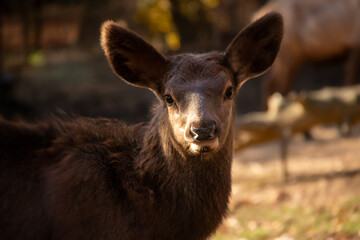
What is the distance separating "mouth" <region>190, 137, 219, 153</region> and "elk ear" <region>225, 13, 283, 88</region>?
869 mm

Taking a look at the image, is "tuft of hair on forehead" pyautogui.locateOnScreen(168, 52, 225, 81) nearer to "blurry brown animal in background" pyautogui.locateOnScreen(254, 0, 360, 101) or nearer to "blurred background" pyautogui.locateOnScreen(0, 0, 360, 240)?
"blurred background" pyautogui.locateOnScreen(0, 0, 360, 240)

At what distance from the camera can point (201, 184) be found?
373 centimetres

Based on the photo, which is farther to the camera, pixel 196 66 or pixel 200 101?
pixel 196 66

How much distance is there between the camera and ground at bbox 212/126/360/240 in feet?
20.0

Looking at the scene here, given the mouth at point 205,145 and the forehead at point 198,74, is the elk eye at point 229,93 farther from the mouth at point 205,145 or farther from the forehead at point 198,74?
the mouth at point 205,145

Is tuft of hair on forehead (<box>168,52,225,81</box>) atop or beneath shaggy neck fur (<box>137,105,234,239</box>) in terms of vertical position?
atop

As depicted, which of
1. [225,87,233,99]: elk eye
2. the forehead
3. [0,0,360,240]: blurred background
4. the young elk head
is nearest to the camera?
the young elk head

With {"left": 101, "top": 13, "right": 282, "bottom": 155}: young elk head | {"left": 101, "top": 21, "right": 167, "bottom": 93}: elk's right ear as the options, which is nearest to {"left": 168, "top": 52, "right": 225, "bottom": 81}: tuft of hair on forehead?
{"left": 101, "top": 13, "right": 282, "bottom": 155}: young elk head

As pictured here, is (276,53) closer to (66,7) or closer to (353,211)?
(353,211)

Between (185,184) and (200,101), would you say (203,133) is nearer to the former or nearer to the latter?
(200,101)

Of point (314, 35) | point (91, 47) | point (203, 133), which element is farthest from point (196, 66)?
point (91, 47)

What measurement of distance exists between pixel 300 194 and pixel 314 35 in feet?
19.6

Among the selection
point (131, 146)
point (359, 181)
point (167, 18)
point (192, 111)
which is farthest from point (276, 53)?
point (167, 18)

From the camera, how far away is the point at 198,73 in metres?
3.79
